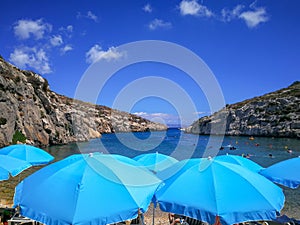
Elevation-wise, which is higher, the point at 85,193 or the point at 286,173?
the point at 85,193

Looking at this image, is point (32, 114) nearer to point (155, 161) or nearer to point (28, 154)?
point (28, 154)

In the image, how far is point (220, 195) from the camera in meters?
4.20

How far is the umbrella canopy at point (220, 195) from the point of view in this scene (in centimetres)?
404

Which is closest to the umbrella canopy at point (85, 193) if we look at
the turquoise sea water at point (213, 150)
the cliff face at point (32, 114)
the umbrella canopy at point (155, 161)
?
the umbrella canopy at point (155, 161)

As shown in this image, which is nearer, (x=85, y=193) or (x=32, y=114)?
(x=85, y=193)

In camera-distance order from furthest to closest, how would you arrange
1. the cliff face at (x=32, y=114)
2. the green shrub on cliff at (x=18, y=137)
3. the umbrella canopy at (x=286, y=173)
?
the green shrub on cliff at (x=18, y=137), the cliff face at (x=32, y=114), the umbrella canopy at (x=286, y=173)

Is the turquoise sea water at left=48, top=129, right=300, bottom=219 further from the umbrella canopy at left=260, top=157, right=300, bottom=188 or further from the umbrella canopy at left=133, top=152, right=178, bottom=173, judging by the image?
the umbrella canopy at left=133, top=152, right=178, bottom=173

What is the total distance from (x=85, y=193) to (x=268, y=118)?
75901 mm

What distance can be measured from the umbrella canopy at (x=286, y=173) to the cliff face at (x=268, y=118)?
63.2 metres

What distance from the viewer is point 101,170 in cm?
430

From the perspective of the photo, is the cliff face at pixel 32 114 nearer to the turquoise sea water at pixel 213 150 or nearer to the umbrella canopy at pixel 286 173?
the turquoise sea water at pixel 213 150

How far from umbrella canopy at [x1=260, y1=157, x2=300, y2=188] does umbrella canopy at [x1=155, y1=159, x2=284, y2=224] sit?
204 centimetres

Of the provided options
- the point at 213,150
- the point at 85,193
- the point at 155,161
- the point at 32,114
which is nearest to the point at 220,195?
the point at 85,193

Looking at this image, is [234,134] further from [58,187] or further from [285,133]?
[58,187]
